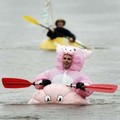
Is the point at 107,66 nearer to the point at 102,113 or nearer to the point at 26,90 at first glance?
the point at 26,90

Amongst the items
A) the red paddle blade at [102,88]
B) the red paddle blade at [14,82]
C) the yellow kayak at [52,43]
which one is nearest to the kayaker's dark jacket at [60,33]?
the yellow kayak at [52,43]

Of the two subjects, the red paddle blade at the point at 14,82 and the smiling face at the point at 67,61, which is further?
the red paddle blade at the point at 14,82

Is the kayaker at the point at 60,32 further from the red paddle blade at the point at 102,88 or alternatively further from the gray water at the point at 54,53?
the red paddle blade at the point at 102,88

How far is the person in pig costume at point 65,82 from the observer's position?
61.8 ft

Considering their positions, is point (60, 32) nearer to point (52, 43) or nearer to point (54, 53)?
point (52, 43)

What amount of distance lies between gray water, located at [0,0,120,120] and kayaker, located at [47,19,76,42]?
775 mm

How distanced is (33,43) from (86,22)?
10.4m

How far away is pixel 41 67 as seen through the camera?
92.7ft

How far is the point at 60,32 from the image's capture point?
34469mm

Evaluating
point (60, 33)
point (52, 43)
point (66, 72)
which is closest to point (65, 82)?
point (66, 72)

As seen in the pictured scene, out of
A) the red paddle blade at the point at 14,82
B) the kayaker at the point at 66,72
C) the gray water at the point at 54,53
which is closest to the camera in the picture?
the gray water at the point at 54,53

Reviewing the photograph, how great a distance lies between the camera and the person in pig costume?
741 inches

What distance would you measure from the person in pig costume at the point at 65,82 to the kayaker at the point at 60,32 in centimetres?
1435

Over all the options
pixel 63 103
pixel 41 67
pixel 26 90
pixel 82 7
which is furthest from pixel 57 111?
pixel 82 7
